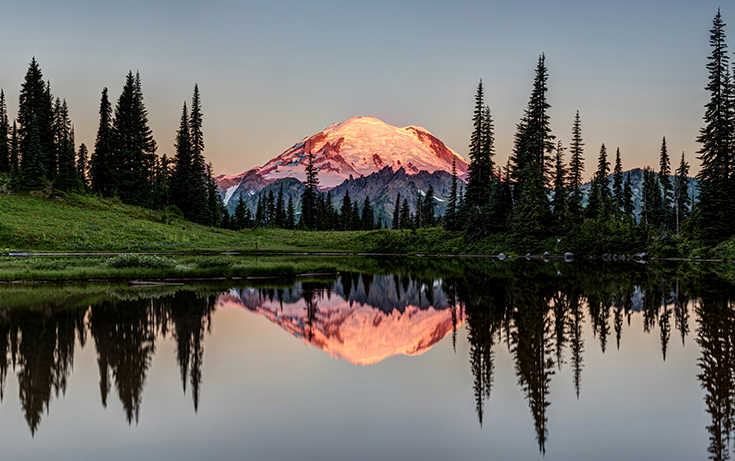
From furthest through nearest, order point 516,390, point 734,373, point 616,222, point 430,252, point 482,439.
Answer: point 430,252, point 616,222, point 734,373, point 516,390, point 482,439

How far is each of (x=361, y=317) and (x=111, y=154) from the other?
80929 mm

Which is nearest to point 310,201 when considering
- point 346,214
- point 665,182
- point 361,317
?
point 346,214

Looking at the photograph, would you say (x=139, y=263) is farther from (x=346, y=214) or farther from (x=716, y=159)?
(x=346, y=214)

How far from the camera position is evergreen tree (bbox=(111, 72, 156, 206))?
292 ft

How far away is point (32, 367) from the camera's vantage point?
12.0 meters

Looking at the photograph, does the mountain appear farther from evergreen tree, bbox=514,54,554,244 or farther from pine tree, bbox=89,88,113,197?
pine tree, bbox=89,88,113,197

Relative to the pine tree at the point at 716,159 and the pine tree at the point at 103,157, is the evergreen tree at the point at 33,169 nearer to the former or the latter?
the pine tree at the point at 103,157

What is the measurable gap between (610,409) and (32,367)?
11.8 meters

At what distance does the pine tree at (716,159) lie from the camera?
55.7 m

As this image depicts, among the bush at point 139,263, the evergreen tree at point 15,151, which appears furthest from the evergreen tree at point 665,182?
the evergreen tree at point 15,151

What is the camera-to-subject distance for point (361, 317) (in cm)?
2175

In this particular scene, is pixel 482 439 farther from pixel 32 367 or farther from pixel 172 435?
pixel 32 367

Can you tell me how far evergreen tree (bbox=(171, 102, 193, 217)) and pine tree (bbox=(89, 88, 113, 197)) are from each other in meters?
12.3

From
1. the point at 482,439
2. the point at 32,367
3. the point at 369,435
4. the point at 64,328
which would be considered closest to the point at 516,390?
the point at 482,439
